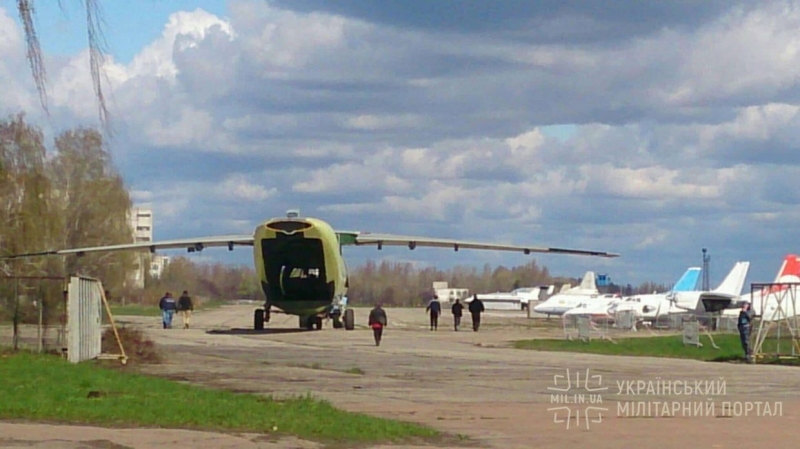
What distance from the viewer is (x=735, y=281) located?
7788cm

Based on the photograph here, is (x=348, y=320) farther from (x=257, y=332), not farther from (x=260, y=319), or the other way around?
(x=257, y=332)

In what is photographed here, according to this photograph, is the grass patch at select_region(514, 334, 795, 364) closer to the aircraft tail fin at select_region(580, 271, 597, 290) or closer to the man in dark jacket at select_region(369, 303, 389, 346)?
the man in dark jacket at select_region(369, 303, 389, 346)

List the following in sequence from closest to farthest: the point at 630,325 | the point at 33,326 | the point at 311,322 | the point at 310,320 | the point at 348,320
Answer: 1. the point at 33,326
2. the point at 310,320
3. the point at 311,322
4. the point at 348,320
5. the point at 630,325

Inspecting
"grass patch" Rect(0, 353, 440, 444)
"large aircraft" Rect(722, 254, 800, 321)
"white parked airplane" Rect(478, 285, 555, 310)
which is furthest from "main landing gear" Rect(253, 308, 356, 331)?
"white parked airplane" Rect(478, 285, 555, 310)

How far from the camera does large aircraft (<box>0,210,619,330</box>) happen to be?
39.4 meters

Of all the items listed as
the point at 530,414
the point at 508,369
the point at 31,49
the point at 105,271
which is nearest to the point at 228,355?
the point at 508,369

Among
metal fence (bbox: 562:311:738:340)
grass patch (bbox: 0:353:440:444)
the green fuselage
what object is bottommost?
metal fence (bbox: 562:311:738:340)

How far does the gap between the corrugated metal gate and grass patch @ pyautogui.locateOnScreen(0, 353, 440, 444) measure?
14.6ft

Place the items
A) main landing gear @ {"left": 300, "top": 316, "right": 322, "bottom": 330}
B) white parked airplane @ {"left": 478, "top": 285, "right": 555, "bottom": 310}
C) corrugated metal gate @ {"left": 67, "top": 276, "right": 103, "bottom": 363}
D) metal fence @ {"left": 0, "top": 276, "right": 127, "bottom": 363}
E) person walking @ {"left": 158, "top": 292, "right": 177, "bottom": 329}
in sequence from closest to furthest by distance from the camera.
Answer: corrugated metal gate @ {"left": 67, "top": 276, "right": 103, "bottom": 363}, metal fence @ {"left": 0, "top": 276, "right": 127, "bottom": 363}, main landing gear @ {"left": 300, "top": 316, "right": 322, "bottom": 330}, person walking @ {"left": 158, "top": 292, "right": 177, "bottom": 329}, white parked airplane @ {"left": 478, "top": 285, "right": 555, "bottom": 310}

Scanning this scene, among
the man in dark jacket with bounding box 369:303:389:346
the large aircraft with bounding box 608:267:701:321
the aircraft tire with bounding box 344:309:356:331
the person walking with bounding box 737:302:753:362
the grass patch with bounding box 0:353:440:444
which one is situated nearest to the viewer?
the grass patch with bounding box 0:353:440:444

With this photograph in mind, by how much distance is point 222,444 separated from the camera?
39.0 ft

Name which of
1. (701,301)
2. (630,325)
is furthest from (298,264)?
(701,301)

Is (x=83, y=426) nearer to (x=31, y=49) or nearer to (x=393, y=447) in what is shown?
(x=393, y=447)

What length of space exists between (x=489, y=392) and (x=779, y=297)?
16452mm
